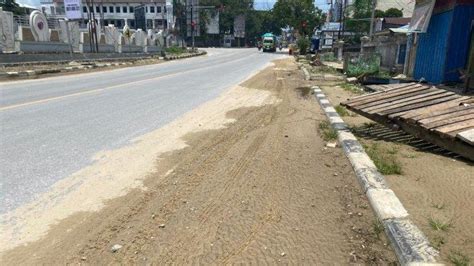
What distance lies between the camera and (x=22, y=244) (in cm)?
283

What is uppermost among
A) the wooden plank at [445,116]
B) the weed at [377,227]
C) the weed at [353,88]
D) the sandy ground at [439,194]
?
the wooden plank at [445,116]

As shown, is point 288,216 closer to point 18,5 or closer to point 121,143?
point 121,143

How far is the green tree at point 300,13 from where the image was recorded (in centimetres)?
5350

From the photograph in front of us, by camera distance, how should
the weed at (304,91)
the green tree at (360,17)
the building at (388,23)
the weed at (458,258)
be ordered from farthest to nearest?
the green tree at (360,17) < the building at (388,23) < the weed at (304,91) < the weed at (458,258)

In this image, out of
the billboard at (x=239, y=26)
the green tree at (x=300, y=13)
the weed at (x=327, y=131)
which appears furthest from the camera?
the billboard at (x=239, y=26)

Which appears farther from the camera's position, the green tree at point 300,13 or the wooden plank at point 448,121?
the green tree at point 300,13

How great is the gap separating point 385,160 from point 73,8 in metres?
29.1

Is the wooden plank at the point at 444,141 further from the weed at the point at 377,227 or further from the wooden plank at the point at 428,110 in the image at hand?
the weed at the point at 377,227

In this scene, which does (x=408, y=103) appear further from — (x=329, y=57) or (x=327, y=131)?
(x=329, y=57)

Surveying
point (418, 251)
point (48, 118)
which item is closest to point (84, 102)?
point (48, 118)

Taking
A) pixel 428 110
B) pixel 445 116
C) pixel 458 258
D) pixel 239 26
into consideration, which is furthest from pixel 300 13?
pixel 458 258

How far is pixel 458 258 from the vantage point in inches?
100

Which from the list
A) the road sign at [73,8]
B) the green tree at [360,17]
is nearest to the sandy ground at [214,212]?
the road sign at [73,8]

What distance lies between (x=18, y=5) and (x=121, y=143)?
85.4 m
